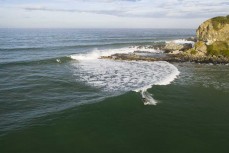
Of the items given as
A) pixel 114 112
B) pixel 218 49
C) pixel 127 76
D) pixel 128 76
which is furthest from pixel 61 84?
pixel 218 49

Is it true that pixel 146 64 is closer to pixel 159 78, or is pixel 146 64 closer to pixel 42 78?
Answer: pixel 159 78

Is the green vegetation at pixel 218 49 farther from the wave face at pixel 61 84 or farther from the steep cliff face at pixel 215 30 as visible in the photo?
the steep cliff face at pixel 215 30

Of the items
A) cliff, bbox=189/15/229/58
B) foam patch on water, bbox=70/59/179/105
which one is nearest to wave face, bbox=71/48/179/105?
foam patch on water, bbox=70/59/179/105

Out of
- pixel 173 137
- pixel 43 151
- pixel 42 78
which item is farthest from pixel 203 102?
pixel 42 78

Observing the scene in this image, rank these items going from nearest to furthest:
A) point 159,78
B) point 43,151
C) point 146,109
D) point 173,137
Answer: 1. point 43,151
2. point 173,137
3. point 146,109
4. point 159,78

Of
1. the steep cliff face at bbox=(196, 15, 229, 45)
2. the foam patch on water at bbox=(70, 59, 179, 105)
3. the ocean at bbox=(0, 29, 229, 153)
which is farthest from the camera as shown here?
the steep cliff face at bbox=(196, 15, 229, 45)

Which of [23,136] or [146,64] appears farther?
[146,64]

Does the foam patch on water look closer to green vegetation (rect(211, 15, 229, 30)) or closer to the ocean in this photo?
the ocean
